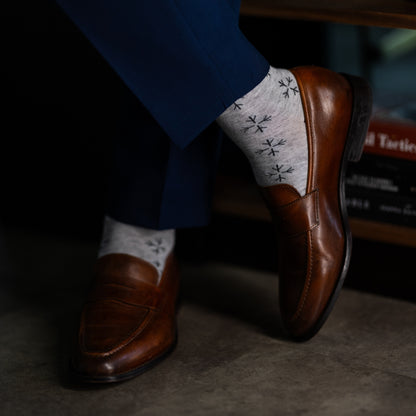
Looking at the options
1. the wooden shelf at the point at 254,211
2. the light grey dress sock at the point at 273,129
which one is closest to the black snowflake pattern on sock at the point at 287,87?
the light grey dress sock at the point at 273,129

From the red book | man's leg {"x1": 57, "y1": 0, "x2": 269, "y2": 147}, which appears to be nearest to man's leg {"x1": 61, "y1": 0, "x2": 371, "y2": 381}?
man's leg {"x1": 57, "y1": 0, "x2": 269, "y2": 147}

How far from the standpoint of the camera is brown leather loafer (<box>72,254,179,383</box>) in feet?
2.78

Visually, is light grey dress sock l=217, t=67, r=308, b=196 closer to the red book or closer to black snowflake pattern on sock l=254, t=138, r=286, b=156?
black snowflake pattern on sock l=254, t=138, r=286, b=156

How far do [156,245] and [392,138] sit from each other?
389mm

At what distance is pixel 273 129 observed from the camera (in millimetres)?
880

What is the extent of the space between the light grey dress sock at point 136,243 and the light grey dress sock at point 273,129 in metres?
0.18

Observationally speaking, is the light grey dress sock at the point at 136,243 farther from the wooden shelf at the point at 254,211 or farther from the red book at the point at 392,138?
the red book at the point at 392,138

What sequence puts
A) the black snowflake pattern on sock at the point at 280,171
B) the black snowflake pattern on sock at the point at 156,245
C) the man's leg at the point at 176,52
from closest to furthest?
the man's leg at the point at 176,52, the black snowflake pattern on sock at the point at 280,171, the black snowflake pattern on sock at the point at 156,245

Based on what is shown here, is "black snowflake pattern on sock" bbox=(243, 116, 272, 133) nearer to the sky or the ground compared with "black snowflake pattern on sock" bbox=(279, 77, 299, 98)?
nearer to the ground

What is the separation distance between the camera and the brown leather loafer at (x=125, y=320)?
2.78ft

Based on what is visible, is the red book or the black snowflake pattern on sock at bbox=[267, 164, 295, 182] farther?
the red book

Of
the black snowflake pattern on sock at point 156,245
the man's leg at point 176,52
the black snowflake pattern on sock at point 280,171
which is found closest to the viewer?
the man's leg at point 176,52

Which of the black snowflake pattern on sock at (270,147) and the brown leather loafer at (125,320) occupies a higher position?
the black snowflake pattern on sock at (270,147)

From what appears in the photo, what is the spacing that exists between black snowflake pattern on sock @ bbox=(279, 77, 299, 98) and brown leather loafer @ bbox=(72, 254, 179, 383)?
30 cm
